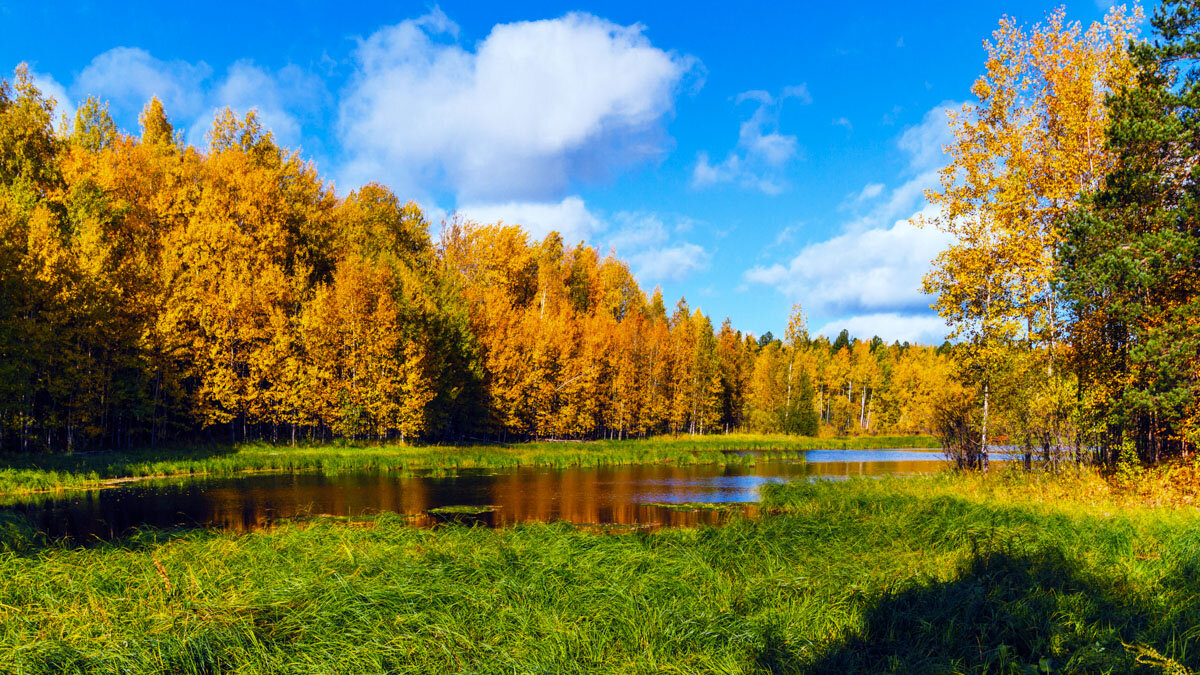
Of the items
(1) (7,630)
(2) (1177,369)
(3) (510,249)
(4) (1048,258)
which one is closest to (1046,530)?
(2) (1177,369)

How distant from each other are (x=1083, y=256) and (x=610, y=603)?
1591 centimetres

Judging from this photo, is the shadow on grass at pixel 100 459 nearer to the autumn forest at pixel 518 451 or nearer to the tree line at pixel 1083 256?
the autumn forest at pixel 518 451

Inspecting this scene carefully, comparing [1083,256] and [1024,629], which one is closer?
[1024,629]

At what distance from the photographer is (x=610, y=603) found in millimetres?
8445

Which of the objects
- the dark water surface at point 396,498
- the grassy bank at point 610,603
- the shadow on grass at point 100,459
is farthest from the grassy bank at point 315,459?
the grassy bank at point 610,603

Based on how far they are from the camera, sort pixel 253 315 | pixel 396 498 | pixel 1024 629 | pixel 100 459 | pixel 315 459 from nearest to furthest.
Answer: pixel 1024 629 → pixel 396 498 → pixel 100 459 → pixel 315 459 → pixel 253 315

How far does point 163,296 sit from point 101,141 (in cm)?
2064

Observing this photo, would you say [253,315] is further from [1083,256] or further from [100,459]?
[1083,256]

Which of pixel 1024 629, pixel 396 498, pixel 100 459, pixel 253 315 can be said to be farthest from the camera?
pixel 253 315

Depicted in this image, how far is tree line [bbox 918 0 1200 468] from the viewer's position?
613 inches

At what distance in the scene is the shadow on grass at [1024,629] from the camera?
670 centimetres

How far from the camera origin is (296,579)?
889 centimetres

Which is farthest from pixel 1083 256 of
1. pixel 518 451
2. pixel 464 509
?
pixel 518 451

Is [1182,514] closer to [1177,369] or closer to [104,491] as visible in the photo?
[1177,369]
